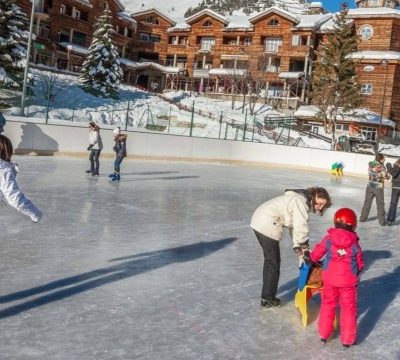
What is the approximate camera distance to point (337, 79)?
133ft

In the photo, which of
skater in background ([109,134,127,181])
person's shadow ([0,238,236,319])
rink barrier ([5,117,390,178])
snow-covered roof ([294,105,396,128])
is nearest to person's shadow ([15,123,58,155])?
rink barrier ([5,117,390,178])

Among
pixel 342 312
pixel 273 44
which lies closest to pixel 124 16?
pixel 273 44

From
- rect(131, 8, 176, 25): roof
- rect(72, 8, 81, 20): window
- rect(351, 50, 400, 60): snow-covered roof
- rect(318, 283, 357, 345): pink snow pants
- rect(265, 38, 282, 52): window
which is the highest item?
rect(131, 8, 176, 25): roof

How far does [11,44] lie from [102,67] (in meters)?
11.6

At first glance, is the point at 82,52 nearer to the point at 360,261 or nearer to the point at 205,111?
the point at 205,111

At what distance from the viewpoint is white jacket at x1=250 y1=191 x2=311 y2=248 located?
3.91m

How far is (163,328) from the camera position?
12.2 ft

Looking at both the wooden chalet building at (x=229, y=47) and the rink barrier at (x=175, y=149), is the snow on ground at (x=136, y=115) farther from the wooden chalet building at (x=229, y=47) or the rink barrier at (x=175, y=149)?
the wooden chalet building at (x=229, y=47)

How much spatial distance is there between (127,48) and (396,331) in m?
54.2

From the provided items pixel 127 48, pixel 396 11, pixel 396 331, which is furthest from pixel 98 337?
pixel 127 48

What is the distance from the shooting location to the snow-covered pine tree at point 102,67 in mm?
39062

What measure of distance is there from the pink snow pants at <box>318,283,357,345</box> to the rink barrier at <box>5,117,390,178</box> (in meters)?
14.2

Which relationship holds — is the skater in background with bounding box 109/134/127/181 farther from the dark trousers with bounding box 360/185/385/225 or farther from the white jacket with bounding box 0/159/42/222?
the white jacket with bounding box 0/159/42/222

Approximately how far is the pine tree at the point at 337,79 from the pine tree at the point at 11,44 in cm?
2303
